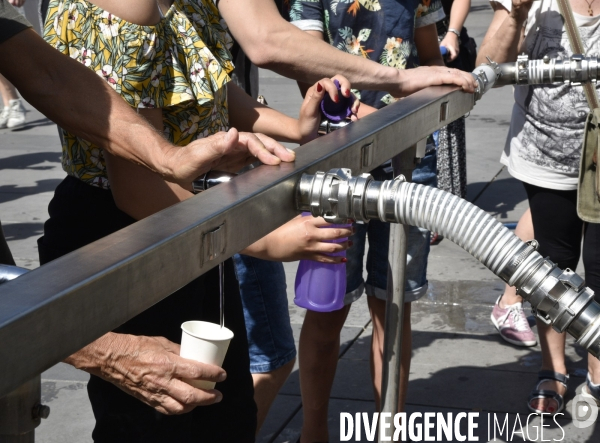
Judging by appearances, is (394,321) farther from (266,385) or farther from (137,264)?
(137,264)

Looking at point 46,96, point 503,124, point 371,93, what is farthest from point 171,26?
point 503,124

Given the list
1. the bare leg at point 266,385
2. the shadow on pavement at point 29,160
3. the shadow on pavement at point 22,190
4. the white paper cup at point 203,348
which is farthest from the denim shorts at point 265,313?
the shadow on pavement at point 29,160

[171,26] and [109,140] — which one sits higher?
[171,26]

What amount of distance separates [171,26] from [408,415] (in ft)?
6.81

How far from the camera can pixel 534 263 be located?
56.6 inches

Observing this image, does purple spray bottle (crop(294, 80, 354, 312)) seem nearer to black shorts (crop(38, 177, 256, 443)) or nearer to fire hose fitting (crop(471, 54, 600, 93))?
black shorts (crop(38, 177, 256, 443))

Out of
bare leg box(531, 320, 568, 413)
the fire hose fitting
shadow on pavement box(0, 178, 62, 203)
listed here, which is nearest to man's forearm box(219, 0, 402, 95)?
the fire hose fitting

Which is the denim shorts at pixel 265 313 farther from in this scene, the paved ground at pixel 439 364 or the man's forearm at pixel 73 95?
the man's forearm at pixel 73 95

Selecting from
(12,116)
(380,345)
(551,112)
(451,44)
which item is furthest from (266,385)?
(12,116)

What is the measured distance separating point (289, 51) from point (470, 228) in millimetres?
1128

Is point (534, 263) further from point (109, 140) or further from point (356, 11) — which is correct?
point (356, 11)

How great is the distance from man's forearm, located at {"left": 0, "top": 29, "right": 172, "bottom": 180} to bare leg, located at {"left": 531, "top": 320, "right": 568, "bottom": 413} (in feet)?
7.64

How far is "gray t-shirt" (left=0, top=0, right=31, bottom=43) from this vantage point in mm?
1771

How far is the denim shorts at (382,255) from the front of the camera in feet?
9.83
